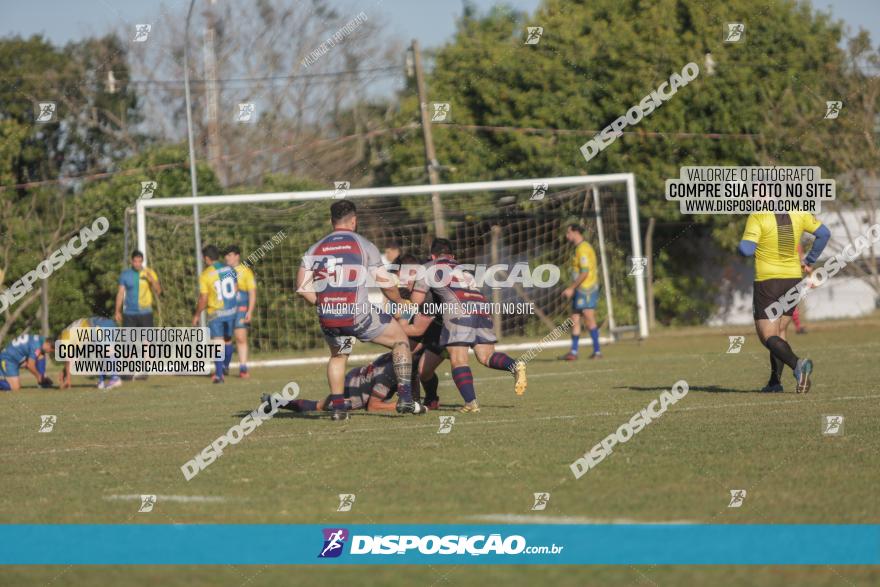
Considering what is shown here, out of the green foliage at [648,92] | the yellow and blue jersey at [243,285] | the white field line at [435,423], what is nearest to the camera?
the white field line at [435,423]

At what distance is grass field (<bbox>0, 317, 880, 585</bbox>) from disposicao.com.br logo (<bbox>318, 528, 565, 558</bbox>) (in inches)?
11.4

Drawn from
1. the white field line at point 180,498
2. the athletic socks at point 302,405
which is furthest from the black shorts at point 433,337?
the white field line at point 180,498

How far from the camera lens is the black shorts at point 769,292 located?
12883 millimetres

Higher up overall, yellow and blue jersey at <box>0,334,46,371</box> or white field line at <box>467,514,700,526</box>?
yellow and blue jersey at <box>0,334,46,371</box>

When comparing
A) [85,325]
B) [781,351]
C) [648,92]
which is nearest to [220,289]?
[85,325]

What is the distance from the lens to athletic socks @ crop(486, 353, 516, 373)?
484 inches

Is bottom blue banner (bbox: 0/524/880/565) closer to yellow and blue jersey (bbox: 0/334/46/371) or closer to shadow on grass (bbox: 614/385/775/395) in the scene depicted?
shadow on grass (bbox: 614/385/775/395)

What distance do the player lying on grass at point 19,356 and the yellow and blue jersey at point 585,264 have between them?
8956mm

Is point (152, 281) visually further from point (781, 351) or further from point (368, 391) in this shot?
point (781, 351)

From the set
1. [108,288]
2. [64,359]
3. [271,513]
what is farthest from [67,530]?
[108,288]

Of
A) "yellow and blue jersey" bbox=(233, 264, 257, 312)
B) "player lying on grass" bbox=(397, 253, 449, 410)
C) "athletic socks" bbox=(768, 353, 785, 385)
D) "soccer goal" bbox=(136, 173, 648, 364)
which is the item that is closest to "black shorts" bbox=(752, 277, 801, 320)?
"athletic socks" bbox=(768, 353, 785, 385)

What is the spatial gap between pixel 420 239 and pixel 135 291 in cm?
998

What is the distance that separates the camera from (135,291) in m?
19.8

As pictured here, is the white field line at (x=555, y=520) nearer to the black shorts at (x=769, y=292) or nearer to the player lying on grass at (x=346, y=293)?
the player lying on grass at (x=346, y=293)
